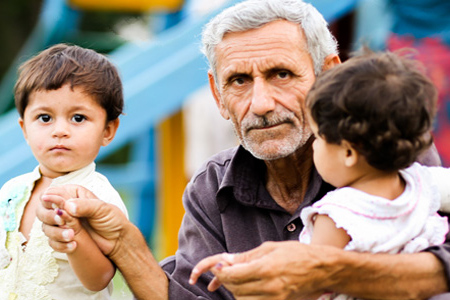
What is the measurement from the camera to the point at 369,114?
2.07 meters

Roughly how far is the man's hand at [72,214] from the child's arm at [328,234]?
0.68 metres

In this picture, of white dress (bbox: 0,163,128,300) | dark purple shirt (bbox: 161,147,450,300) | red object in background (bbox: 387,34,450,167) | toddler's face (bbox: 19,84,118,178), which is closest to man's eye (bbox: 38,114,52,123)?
toddler's face (bbox: 19,84,118,178)

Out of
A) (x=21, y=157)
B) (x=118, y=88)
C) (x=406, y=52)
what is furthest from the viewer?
(x=21, y=157)

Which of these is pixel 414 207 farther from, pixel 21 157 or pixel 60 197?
pixel 21 157

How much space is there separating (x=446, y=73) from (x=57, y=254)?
14.0 ft

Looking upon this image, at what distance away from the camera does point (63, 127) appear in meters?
2.49

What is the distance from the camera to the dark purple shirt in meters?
2.71

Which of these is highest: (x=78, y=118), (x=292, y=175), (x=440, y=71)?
(x=78, y=118)

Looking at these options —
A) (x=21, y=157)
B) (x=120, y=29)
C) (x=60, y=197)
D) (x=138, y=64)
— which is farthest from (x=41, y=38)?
(x=60, y=197)

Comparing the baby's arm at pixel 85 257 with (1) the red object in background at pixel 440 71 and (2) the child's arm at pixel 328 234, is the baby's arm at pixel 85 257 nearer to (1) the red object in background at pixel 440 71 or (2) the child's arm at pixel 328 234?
(2) the child's arm at pixel 328 234

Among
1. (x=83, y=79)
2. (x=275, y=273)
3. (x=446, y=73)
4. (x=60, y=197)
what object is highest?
(x=83, y=79)

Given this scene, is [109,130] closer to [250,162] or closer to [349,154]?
[250,162]

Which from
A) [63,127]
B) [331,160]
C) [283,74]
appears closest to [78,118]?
[63,127]

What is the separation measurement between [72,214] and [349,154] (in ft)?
2.92
